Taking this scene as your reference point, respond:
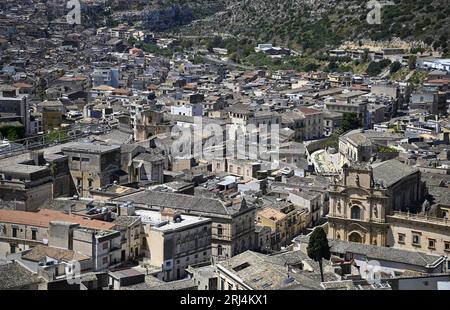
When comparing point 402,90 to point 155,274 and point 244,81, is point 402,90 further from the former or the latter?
point 155,274

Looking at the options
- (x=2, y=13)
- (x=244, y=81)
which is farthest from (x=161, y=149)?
(x=2, y=13)

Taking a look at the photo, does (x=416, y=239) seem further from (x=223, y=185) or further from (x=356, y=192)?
(x=223, y=185)

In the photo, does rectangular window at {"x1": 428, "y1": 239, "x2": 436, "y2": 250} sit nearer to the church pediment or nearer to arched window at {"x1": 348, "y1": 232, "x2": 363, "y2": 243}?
arched window at {"x1": 348, "y1": 232, "x2": 363, "y2": 243}

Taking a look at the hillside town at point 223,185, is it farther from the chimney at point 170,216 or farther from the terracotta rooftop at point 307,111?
the terracotta rooftop at point 307,111

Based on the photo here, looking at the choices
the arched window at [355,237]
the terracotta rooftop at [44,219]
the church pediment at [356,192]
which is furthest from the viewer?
the arched window at [355,237]

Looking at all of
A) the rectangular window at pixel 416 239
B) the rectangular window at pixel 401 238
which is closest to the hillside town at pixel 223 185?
the rectangular window at pixel 416 239

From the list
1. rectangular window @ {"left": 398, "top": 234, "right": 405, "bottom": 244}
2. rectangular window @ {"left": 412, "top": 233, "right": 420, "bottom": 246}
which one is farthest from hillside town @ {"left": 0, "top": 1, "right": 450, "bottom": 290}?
rectangular window @ {"left": 398, "top": 234, "right": 405, "bottom": 244}

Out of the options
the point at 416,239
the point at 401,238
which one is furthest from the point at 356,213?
the point at 416,239
